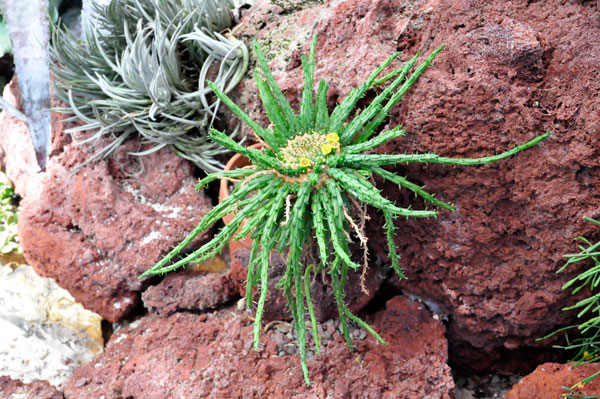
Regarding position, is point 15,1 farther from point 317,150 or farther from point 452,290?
point 452,290

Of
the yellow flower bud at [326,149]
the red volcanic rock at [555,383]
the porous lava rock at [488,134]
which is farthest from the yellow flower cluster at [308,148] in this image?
the red volcanic rock at [555,383]

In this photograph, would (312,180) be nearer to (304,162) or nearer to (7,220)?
(304,162)

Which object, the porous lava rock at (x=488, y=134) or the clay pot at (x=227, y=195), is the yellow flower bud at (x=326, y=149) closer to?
the porous lava rock at (x=488, y=134)

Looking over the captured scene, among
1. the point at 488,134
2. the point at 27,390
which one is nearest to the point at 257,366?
the point at 27,390

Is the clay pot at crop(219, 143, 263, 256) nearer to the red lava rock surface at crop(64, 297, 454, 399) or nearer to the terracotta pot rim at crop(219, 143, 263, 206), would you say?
the terracotta pot rim at crop(219, 143, 263, 206)

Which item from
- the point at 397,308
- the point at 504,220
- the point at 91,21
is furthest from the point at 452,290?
the point at 91,21

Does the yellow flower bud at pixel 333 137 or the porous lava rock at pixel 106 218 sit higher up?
the yellow flower bud at pixel 333 137

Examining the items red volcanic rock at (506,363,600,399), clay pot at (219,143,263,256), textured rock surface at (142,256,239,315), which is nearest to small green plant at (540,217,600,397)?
red volcanic rock at (506,363,600,399)
